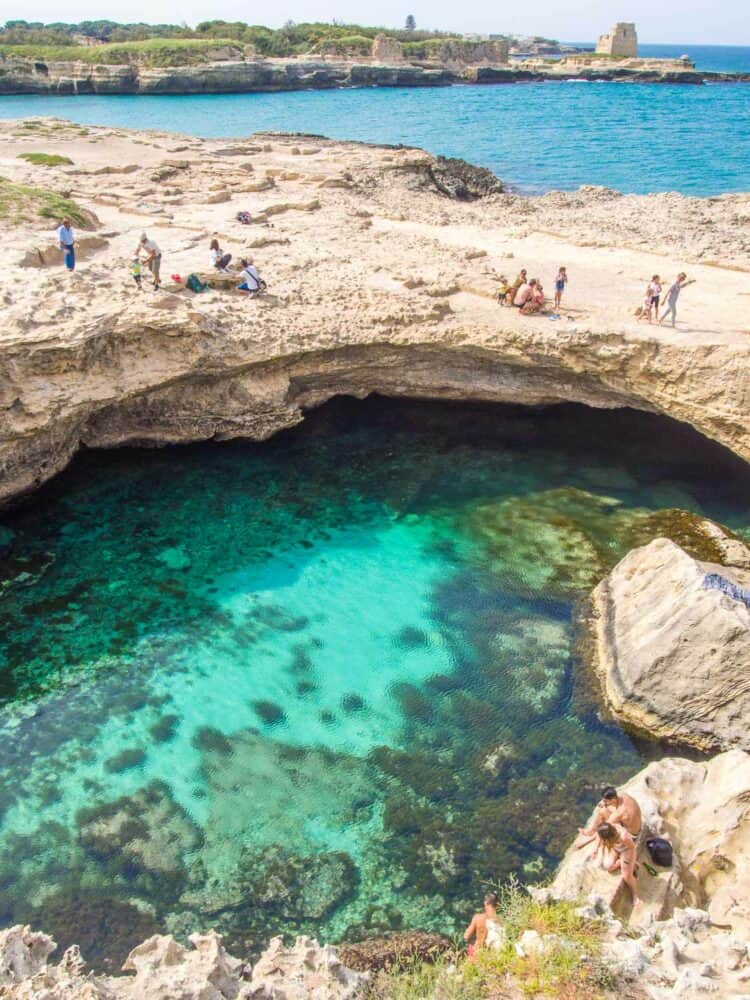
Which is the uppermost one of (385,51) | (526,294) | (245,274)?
(385,51)

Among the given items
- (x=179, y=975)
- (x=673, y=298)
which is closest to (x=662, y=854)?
(x=179, y=975)

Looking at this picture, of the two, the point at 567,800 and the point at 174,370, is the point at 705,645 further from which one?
the point at 174,370

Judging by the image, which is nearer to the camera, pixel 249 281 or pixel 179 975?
pixel 179 975

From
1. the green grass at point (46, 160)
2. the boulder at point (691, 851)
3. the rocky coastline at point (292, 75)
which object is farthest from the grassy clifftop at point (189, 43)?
the boulder at point (691, 851)

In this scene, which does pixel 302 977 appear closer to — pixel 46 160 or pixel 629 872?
pixel 629 872

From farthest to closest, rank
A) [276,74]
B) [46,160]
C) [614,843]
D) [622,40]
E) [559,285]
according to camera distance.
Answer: [622,40], [276,74], [46,160], [559,285], [614,843]

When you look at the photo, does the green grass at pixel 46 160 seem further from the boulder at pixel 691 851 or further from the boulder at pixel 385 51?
the boulder at pixel 385 51
